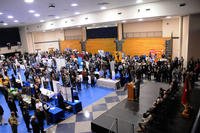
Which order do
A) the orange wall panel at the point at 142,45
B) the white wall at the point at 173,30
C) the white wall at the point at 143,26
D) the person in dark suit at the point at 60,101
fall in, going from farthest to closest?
1. the white wall at the point at 143,26
2. the orange wall panel at the point at 142,45
3. the white wall at the point at 173,30
4. the person in dark suit at the point at 60,101

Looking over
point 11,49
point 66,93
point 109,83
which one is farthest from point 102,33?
point 11,49

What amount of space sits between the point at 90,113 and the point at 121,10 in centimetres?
1089

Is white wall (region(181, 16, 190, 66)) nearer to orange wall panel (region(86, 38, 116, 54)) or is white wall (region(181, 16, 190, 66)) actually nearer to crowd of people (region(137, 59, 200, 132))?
crowd of people (region(137, 59, 200, 132))

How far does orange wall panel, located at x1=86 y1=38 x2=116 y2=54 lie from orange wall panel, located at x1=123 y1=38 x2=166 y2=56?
2.30 meters

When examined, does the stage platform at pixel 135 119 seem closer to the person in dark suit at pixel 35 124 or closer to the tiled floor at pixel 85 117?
the tiled floor at pixel 85 117

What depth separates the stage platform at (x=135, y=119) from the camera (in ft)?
23.0

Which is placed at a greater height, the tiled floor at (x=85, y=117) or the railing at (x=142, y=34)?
the railing at (x=142, y=34)

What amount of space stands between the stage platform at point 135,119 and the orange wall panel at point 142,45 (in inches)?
383

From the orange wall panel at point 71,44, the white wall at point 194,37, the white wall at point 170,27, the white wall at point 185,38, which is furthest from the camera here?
the orange wall panel at point 71,44

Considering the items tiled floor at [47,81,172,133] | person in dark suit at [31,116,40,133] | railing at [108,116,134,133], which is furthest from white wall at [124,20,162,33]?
person in dark suit at [31,116,40,133]

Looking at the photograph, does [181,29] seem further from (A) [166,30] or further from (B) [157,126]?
(B) [157,126]

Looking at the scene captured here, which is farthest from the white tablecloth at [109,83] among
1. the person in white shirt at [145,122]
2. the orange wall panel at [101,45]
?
the orange wall panel at [101,45]

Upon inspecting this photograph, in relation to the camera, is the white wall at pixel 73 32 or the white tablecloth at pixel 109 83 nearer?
the white tablecloth at pixel 109 83

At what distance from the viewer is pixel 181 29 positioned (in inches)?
588
